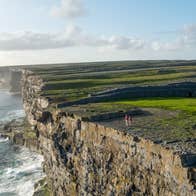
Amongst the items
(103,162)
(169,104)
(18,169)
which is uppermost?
(169,104)

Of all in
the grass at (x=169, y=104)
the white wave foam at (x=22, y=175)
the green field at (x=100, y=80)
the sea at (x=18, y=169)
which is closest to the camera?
the grass at (x=169, y=104)

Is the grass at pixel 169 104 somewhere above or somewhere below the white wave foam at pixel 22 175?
above

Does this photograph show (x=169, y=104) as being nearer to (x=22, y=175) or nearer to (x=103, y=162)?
(x=103, y=162)

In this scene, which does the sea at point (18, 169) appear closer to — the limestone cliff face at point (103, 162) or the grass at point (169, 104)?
the limestone cliff face at point (103, 162)

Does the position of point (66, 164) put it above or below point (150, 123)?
below

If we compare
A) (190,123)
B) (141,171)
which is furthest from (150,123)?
(141,171)

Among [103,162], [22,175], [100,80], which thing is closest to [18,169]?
[22,175]

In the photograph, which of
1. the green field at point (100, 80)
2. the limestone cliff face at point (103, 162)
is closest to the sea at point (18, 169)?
the limestone cliff face at point (103, 162)

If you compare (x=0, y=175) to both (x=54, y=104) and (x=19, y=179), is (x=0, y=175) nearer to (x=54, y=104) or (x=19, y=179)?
(x=19, y=179)
